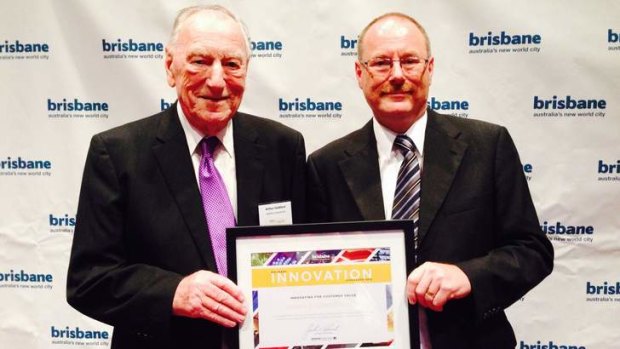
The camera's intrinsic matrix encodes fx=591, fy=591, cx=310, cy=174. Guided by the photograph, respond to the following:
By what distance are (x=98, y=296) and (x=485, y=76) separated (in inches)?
81.6

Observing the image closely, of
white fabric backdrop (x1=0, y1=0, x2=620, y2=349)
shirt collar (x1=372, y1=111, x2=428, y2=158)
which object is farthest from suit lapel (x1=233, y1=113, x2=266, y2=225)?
white fabric backdrop (x1=0, y1=0, x2=620, y2=349)

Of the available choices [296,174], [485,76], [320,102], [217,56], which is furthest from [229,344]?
[485,76]

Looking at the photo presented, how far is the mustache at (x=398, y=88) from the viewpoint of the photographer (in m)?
1.85

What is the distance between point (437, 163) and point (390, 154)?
0.54 feet

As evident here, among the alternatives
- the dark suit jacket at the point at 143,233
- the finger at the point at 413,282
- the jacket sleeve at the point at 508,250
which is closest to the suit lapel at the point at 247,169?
the dark suit jacket at the point at 143,233

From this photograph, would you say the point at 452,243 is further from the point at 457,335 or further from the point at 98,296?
the point at 98,296

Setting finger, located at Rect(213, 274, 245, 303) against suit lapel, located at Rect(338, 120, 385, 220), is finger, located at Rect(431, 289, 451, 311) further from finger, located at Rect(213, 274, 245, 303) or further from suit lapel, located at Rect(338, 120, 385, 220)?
finger, located at Rect(213, 274, 245, 303)

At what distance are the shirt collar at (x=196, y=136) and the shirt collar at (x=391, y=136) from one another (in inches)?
19.0

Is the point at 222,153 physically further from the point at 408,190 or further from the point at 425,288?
the point at 425,288

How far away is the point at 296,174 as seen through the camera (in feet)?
6.35

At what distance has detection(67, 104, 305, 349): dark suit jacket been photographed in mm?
1645

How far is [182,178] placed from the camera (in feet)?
5.71

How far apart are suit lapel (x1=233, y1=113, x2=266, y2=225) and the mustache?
427mm

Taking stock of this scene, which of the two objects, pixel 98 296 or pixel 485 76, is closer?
pixel 98 296
